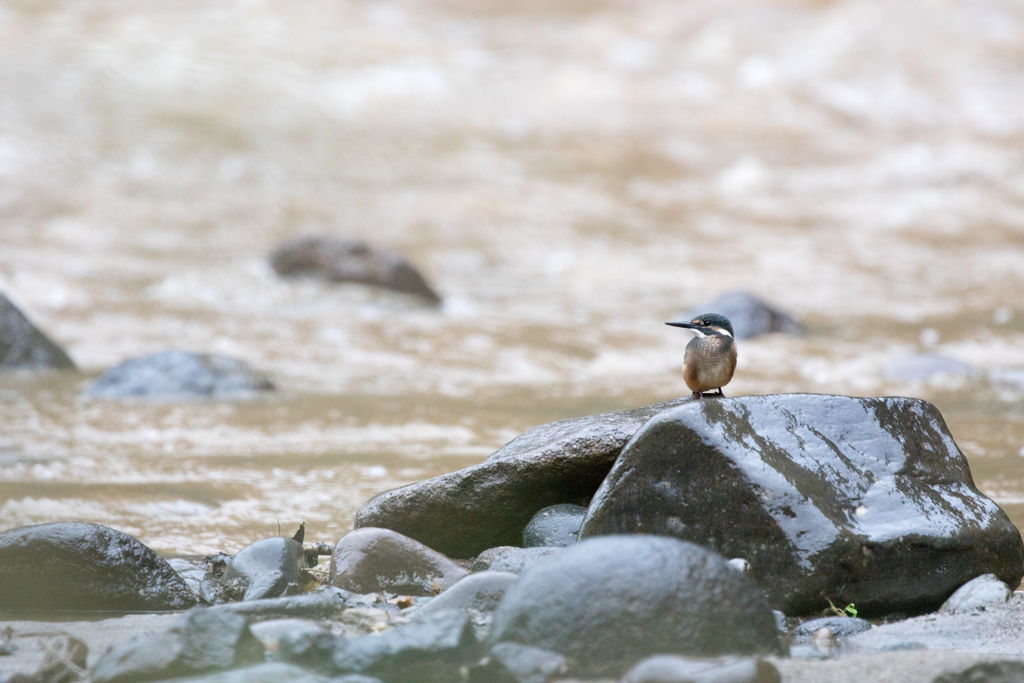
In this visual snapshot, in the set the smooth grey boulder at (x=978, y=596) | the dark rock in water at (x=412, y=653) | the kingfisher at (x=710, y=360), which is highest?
the kingfisher at (x=710, y=360)

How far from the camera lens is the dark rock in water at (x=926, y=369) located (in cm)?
812

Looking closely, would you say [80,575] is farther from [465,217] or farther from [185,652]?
[465,217]

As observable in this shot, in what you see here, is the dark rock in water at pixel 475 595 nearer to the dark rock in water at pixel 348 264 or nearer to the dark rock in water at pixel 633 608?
the dark rock in water at pixel 633 608

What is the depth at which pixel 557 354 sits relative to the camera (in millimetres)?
9281

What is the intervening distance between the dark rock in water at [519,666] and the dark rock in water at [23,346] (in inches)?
257

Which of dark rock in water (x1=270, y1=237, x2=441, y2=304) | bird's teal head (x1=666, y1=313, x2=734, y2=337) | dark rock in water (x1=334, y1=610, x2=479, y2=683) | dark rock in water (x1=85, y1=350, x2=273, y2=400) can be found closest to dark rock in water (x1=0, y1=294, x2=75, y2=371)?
dark rock in water (x1=85, y1=350, x2=273, y2=400)

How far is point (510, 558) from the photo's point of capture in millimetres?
3486

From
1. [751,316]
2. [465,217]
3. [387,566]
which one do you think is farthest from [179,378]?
[465,217]

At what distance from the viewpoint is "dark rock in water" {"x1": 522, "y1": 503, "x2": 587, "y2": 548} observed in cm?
374

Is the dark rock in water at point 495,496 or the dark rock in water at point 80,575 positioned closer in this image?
the dark rock in water at point 80,575

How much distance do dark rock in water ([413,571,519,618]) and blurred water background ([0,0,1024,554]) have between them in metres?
1.38

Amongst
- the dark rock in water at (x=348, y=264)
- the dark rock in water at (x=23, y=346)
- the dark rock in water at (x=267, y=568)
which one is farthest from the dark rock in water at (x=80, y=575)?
the dark rock in water at (x=348, y=264)

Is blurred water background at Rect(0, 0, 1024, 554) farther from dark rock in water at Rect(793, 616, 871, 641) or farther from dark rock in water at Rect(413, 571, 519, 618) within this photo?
dark rock in water at Rect(793, 616, 871, 641)

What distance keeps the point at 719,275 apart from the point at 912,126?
783 cm
